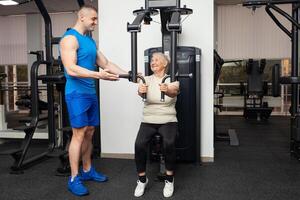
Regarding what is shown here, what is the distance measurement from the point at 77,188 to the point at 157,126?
793 mm

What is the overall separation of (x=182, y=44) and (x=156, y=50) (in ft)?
1.13

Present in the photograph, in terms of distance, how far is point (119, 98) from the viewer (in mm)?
3504

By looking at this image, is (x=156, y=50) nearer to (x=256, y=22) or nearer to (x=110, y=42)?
(x=110, y=42)

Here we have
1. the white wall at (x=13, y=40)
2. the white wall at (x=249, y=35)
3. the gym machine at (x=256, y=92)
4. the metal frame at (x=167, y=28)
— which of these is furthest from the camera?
the white wall at (x=13, y=40)

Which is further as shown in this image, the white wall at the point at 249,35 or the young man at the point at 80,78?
the white wall at the point at 249,35

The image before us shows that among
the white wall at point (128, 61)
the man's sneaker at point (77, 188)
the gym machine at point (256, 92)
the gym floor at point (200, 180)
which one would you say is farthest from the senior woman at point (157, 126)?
the gym machine at point (256, 92)

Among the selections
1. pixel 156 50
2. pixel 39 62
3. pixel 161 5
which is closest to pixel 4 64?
pixel 39 62

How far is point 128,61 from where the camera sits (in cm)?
347

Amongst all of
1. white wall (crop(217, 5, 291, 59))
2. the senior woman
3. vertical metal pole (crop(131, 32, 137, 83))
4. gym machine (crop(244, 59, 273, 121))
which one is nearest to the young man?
vertical metal pole (crop(131, 32, 137, 83))

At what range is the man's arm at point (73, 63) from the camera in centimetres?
225

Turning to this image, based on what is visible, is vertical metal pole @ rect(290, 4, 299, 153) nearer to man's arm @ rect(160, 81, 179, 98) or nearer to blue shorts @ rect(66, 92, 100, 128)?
man's arm @ rect(160, 81, 179, 98)

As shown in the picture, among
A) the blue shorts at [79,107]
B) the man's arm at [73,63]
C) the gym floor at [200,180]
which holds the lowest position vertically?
the gym floor at [200,180]

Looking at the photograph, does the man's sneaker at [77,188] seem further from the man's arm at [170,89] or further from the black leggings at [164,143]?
the man's arm at [170,89]

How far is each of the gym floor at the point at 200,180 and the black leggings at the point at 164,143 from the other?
249mm
